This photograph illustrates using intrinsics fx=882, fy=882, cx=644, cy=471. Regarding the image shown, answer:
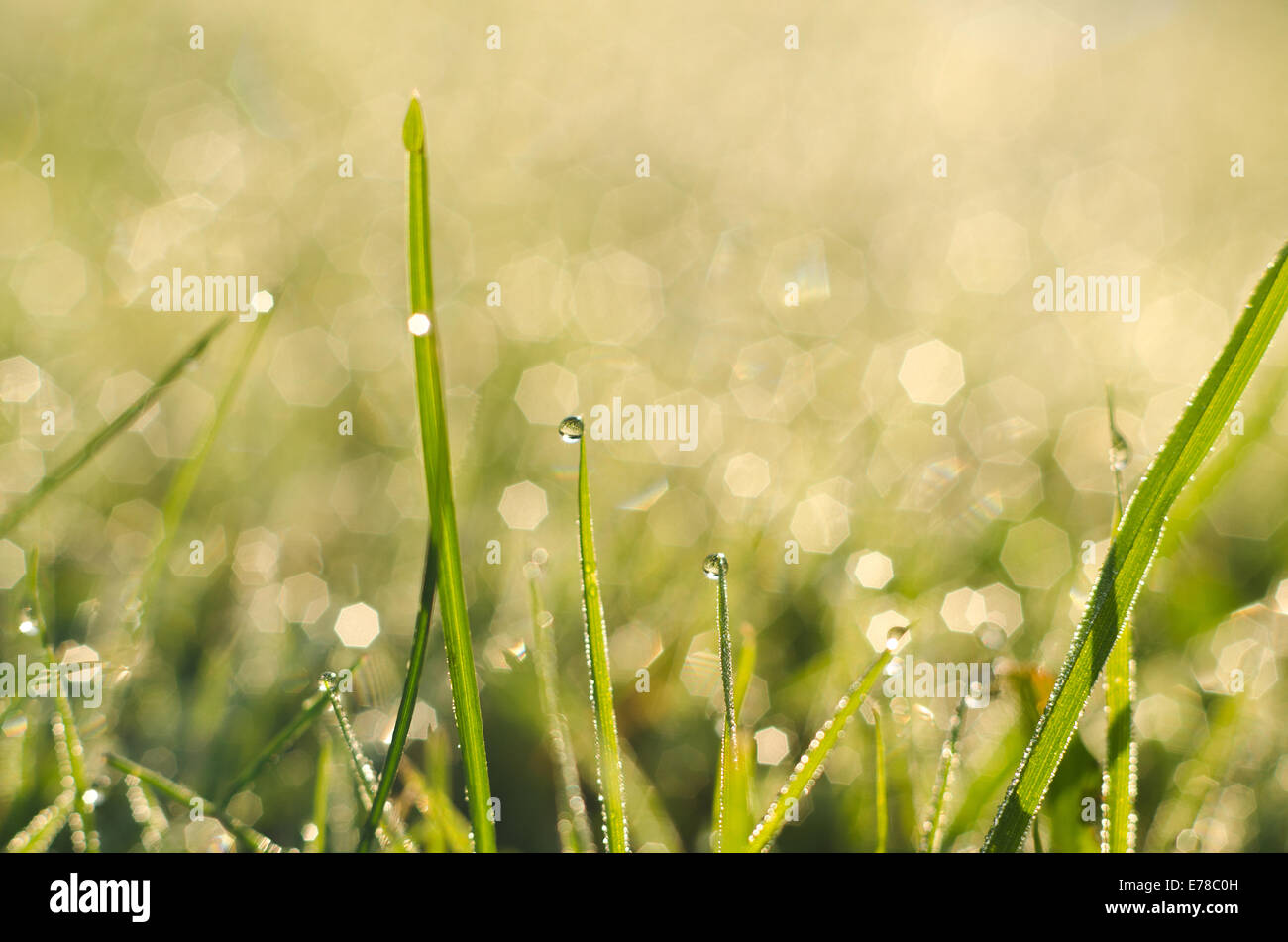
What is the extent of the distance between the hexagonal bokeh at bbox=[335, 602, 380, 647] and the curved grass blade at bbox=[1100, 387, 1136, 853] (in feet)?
2.38

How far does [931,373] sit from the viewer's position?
1.59 m

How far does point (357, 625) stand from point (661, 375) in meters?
0.76

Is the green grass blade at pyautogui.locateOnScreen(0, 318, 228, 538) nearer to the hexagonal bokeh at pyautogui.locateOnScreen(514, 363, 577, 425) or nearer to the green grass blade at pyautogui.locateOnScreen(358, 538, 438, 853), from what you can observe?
the green grass blade at pyautogui.locateOnScreen(358, 538, 438, 853)

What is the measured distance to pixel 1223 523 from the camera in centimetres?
117

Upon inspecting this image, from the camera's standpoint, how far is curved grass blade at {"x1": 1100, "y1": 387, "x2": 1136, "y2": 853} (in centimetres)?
55

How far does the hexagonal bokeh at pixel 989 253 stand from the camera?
199cm

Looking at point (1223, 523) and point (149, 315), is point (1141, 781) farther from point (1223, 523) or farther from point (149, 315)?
point (149, 315)

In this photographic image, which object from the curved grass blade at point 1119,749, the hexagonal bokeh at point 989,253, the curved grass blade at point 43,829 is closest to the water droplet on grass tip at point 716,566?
the curved grass blade at point 1119,749

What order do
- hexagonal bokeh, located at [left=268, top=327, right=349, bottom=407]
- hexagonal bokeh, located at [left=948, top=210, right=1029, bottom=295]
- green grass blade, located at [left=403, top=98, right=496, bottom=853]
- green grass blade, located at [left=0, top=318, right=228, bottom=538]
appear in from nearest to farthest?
green grass blade, located at [left=403, top=98, right=496, bottom=853], green grass blade, located at [left=0, top=318, right=228, bottom=538], hexagonal bokeh, located at [left=268, top=327, right=349, bottom=407], hexagonal bokeh, located at [left=948, top=210, right=1029, bottom=295]

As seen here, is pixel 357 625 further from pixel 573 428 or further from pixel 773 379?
pixel 773 379

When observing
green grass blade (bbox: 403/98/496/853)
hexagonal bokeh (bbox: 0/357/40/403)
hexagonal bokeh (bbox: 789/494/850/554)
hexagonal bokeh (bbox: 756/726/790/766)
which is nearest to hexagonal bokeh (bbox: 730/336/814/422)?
hexagonal bokeh (bbox: 789/494/850/554)

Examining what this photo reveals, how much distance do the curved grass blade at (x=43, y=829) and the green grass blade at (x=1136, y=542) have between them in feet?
2.15

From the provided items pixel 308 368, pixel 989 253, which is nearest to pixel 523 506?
pixel 308 368
